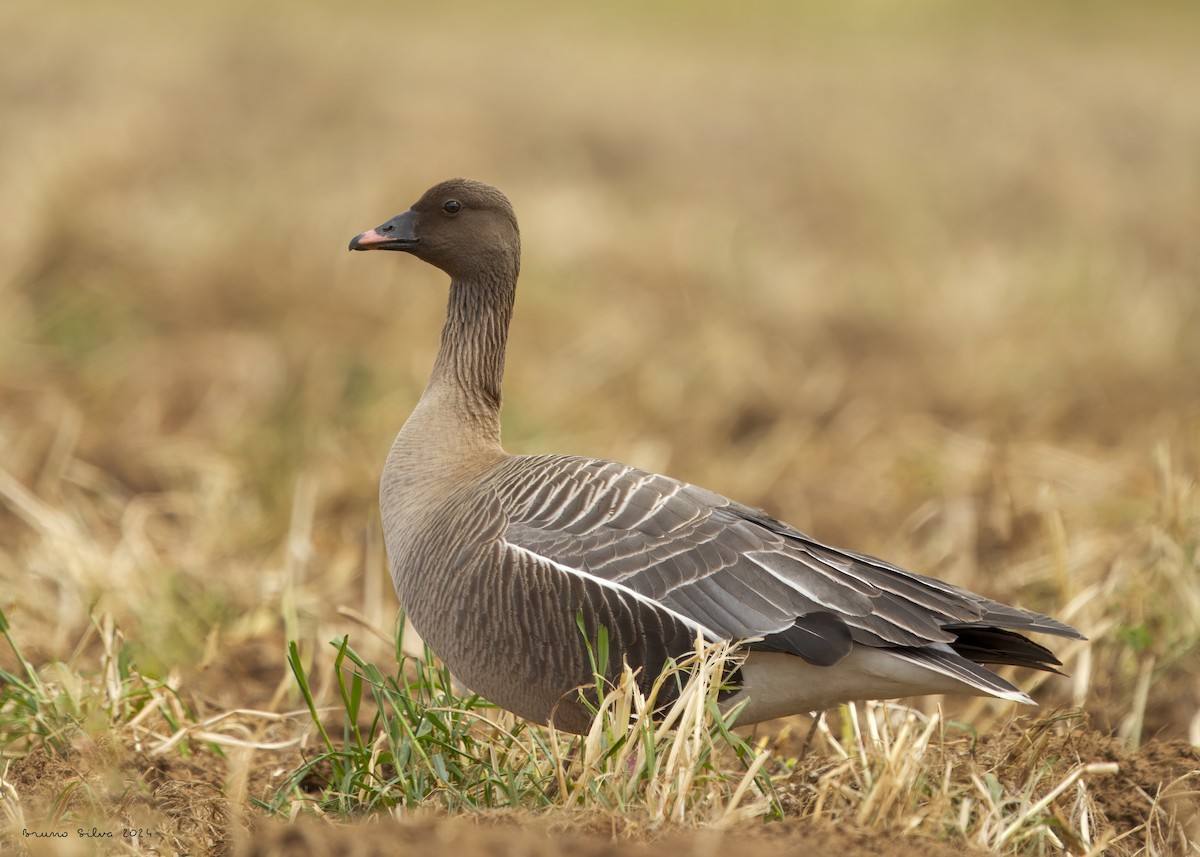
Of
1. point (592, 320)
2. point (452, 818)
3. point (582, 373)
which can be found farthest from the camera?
point (592, 320)

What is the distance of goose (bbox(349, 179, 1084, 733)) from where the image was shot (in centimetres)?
429

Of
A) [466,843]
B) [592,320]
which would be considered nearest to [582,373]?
[592,320]

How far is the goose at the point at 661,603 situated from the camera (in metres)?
4.29

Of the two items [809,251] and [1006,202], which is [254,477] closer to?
[809,251]

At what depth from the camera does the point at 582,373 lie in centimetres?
1067

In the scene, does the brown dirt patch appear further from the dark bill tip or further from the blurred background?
the dark bill tip

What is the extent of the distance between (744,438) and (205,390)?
393 cm

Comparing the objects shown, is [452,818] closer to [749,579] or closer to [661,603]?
[661,603]

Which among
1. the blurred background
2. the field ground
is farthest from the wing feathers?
the blurred background

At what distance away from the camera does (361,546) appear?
754 centimetres

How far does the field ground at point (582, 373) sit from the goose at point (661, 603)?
31 cm

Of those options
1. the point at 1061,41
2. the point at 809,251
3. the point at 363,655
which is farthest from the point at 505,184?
the point at 1061,41

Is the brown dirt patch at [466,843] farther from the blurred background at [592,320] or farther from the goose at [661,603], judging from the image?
the blurred background at [592,320]

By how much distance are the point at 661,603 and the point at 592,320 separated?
7512 mm
